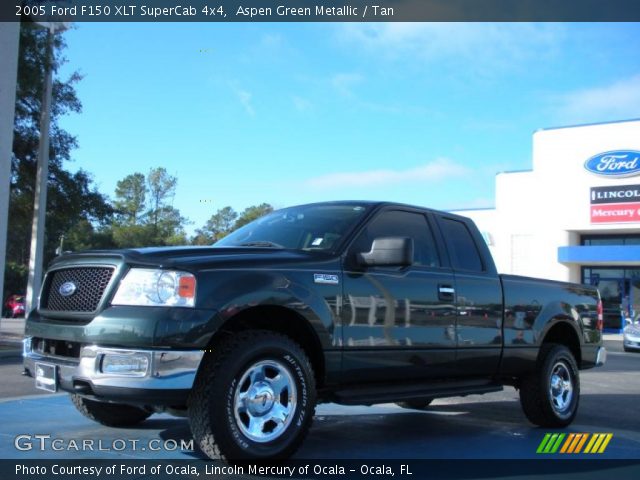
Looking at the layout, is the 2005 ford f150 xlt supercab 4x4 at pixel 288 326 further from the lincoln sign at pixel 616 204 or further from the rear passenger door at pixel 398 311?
the lincoln sign at pixel 616 204

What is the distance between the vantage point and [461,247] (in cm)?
666

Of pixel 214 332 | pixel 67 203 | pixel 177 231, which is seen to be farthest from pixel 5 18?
pixel 177 231

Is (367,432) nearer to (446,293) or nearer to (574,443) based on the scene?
(446,293)

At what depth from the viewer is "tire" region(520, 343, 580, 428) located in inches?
271

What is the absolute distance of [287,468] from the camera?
4.68 m

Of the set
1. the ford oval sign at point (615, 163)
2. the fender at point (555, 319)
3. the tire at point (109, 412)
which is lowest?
the tire at point (109, 412)

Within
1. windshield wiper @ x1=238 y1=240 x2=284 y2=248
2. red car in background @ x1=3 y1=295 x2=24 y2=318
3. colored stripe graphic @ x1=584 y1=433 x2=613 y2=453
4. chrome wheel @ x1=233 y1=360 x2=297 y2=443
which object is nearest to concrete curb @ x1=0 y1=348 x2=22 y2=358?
windshield wiper @ x1=238 y1=240 x2=284 y2=248

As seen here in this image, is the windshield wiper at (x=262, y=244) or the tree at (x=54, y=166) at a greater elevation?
the tree at (x=54, y=166)

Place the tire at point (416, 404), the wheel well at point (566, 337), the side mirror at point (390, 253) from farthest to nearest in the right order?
the tire at point (416, 404), the wheel well at point (566, 337), the side mirror at point (390, 253)

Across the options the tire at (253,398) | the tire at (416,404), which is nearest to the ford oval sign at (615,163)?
the tire at (416,404)

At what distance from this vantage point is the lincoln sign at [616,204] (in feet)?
101

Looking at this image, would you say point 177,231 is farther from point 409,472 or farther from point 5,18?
point 409,472

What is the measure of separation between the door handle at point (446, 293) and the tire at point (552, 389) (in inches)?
61.8

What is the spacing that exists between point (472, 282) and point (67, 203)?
1667 cm
